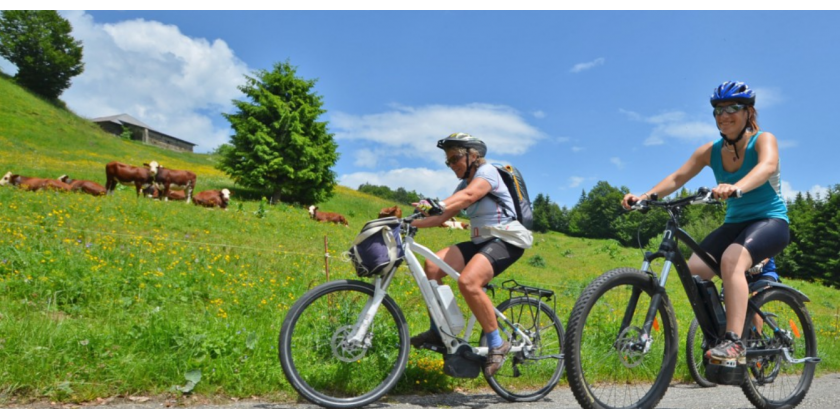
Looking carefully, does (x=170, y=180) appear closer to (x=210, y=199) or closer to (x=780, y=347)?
(x=210, y=199)

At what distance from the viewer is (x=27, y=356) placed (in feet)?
14.1

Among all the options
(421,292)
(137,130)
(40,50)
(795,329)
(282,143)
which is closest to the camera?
(421,292)

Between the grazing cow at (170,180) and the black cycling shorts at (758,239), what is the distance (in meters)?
23.3

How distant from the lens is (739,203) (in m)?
4.59

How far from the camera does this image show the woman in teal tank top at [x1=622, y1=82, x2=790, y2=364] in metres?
4.22

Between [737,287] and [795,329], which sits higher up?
[737,287]

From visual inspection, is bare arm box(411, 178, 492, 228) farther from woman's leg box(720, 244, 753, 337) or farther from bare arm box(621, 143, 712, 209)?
woman's leg box(720, 244, 753, 337)

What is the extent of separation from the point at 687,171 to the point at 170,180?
77.5 ft

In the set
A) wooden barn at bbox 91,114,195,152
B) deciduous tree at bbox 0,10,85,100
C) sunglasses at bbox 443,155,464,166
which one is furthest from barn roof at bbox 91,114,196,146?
sunglasses at bbox 443,155,464,166

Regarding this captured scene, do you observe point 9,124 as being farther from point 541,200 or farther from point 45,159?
point 541,200

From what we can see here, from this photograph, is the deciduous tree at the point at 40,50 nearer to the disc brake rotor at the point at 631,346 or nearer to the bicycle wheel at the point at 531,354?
the bicycle wheel at the point at 531,354

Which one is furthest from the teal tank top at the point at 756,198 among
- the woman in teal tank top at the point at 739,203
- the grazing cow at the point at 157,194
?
the grazing cow at the point at 157,194

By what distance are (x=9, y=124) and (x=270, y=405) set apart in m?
56.5

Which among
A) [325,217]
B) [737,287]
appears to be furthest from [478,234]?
[325,217]
